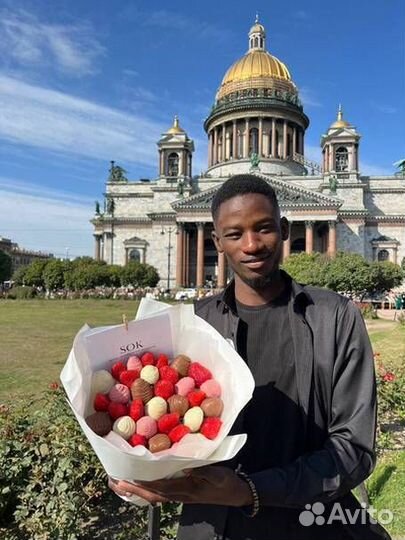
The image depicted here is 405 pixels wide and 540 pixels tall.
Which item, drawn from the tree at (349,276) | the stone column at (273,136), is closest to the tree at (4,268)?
the stone column at (273,136)

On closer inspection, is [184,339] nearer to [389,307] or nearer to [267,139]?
[389,307]

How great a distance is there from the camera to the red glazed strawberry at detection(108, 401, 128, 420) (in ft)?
5.38

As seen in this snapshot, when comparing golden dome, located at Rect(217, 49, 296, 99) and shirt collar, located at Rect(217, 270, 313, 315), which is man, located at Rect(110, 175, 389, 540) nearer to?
shirt collar, located at Rect(217, 270, 313, 315)

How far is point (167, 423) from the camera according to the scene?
160 cm

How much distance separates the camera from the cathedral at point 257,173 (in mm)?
54344

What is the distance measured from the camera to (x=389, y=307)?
38.2 metres

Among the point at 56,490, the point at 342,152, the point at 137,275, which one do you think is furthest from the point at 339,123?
the point at 56,490

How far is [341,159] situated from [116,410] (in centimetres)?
6236

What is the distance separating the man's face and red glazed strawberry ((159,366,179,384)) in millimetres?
609

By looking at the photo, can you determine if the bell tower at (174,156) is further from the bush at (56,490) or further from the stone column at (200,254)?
the bush at (56,490)

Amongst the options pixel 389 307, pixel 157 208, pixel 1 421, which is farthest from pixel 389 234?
pixel 1 421

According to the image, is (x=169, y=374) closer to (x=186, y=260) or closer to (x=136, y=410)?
(x=136, y=410)

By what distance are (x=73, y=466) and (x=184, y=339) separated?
2557 mm

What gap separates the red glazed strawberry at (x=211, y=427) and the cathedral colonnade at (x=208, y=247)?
50326 mm
